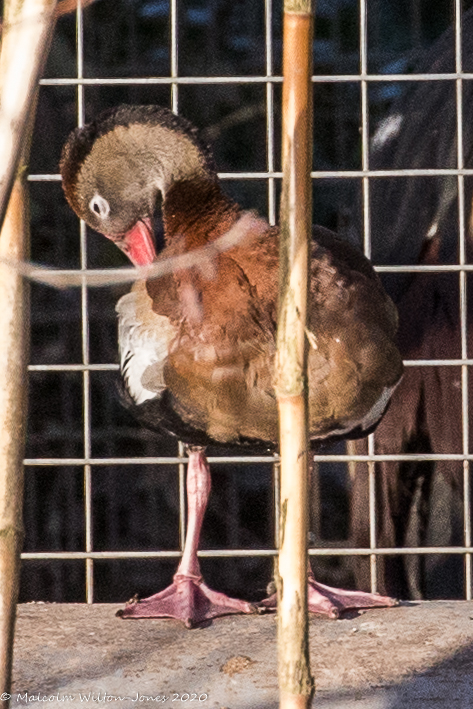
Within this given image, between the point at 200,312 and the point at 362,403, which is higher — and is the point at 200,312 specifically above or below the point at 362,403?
above

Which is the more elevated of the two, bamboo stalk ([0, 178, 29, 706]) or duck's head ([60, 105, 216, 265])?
duck's head ([60, 105, 216, 265])

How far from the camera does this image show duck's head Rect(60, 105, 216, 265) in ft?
5.95

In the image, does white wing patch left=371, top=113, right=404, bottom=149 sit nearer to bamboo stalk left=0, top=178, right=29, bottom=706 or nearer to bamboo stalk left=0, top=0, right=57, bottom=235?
bamboo stalk left=0, top=178, right=29, bottom=706

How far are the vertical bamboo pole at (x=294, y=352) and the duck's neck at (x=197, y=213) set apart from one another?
88cm

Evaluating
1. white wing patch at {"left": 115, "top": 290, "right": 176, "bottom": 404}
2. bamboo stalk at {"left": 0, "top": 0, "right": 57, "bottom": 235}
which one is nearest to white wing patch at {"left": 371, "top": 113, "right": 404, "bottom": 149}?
white wing patch at {"left": 115, "top": 290, "right": 176, "bottom": 404}

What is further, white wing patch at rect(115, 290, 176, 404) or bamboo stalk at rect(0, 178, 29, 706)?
white wing patch at rect(115, 290, 176, 404)

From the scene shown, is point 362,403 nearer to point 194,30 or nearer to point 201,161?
point 201,161

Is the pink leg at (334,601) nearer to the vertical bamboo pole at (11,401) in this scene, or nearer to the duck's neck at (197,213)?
the duck's neck at (197,213)

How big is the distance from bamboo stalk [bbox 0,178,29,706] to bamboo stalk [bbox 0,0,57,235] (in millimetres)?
185

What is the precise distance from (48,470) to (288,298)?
1959 millimetres

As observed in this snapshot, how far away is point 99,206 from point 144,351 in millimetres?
401

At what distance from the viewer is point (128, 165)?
1.89m

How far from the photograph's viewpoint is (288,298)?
649mm

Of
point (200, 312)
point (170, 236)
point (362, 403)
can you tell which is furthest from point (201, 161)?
point (362, 403)
